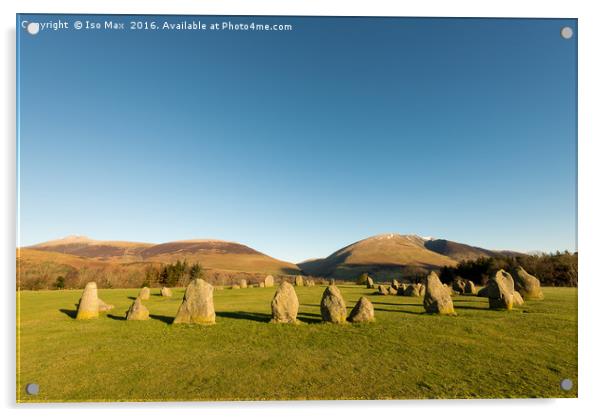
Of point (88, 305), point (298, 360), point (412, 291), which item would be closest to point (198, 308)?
point (88, 305)

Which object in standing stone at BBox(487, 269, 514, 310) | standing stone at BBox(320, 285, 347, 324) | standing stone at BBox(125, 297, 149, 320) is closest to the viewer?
standing stone at BBox(320, 285, 347, 324)

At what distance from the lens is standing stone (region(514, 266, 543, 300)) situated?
1438 centimetres

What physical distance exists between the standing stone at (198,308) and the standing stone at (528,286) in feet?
43.6

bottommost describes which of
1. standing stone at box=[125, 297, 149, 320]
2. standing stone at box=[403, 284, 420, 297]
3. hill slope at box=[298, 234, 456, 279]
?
hill slope at box=[298, 234, 456, 279]

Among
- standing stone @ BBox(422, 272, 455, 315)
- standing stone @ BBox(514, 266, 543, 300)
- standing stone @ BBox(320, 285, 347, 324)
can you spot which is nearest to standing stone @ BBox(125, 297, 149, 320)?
standing stone @ BBox(320, 285, 347, 324)

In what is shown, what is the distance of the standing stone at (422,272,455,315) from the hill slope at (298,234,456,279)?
1692 inches

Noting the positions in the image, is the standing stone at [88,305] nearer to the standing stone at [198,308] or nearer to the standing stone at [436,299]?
the standing stone at [198,308]

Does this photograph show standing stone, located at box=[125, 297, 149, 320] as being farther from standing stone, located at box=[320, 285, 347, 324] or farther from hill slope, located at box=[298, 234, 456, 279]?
hill slope, located at box=[298, 234, 456, 279]

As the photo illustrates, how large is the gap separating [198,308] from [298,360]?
476 centimetres

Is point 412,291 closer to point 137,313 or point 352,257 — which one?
point 137,313

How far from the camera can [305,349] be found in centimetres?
780

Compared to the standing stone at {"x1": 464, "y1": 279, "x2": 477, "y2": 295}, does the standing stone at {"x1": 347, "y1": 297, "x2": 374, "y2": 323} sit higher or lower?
higher

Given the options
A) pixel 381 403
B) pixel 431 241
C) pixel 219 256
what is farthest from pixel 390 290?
pixel 431 241

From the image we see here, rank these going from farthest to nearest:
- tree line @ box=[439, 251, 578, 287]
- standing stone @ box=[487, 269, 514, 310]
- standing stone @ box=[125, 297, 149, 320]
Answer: tree line @ box=[439, 251, 578, 287] < standing stone @ box=[487, 269, 514, 310] < standing stone @ box=[125, 297, 149, 320]
